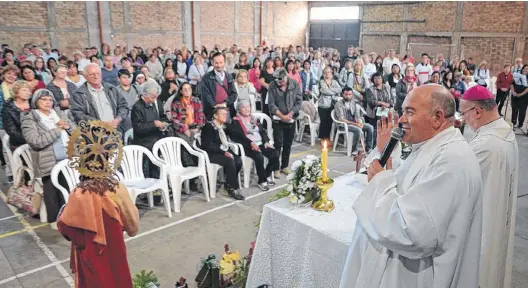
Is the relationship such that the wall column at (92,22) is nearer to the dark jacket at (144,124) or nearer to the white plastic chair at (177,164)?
the dark jacket at (144,124)

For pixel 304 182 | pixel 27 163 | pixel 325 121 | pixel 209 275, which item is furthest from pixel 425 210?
pixel 325 121

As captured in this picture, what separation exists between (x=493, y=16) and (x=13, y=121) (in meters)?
15.9

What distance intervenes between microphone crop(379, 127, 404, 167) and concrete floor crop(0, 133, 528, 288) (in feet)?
7.51

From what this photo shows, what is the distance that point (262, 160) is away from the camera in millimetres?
5676

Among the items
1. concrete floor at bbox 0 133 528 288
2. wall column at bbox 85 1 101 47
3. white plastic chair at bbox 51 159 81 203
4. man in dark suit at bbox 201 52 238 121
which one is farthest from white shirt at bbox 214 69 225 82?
wall column at bbox 85 1 101 47

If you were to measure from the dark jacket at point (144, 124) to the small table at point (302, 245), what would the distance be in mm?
2914

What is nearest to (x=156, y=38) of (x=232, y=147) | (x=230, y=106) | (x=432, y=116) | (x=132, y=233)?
(x=230, y=106)

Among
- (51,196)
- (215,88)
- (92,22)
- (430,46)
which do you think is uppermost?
(92,22)

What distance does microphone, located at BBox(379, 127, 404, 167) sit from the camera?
72.5 inches

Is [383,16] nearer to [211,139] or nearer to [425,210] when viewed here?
[211,139]

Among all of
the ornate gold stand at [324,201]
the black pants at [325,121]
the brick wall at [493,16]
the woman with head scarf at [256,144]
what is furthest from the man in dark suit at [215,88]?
the brick wall at [493,16]

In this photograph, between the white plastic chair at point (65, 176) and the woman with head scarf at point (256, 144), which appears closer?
the white plastic chair at point (65, 176)

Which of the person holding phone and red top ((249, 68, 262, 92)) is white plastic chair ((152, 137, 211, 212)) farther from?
red top ((249, 68, 262, 92))

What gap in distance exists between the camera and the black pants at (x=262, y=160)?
5660 mm
